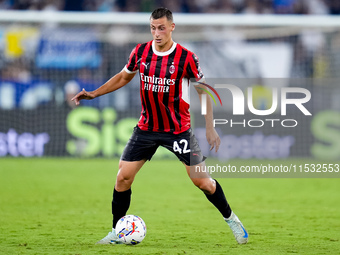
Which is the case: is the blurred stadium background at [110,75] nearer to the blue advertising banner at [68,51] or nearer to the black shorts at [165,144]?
the blue advertising banner at [68,51]

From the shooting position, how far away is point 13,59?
49.4ft

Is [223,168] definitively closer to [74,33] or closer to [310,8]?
[74,33]

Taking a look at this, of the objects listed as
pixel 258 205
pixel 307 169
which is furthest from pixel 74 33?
pixel 258 205

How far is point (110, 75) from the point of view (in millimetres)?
14867

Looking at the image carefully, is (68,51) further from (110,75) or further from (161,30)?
(161,30)

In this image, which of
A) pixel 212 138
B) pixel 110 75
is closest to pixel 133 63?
pixel 212 138

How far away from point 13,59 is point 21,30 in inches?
27.8

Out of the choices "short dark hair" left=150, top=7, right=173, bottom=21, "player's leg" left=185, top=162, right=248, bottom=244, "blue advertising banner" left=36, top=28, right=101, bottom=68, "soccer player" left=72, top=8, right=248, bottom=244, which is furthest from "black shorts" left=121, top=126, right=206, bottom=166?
→ "blue advertising banner" left=36, top=28, right=101, bottom=68

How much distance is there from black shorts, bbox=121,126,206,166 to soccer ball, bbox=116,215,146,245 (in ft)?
1.83

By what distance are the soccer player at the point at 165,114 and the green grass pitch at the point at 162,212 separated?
46 cm

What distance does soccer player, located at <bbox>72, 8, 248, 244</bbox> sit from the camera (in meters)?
5.79

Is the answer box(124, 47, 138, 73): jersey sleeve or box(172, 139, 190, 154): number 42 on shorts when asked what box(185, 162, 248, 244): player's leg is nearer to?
box(172, 139, 190, 154): number 42 on shorts

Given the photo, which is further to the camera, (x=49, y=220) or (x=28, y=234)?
(x=49, y=220)

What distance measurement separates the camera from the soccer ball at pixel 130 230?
18.9 feet
